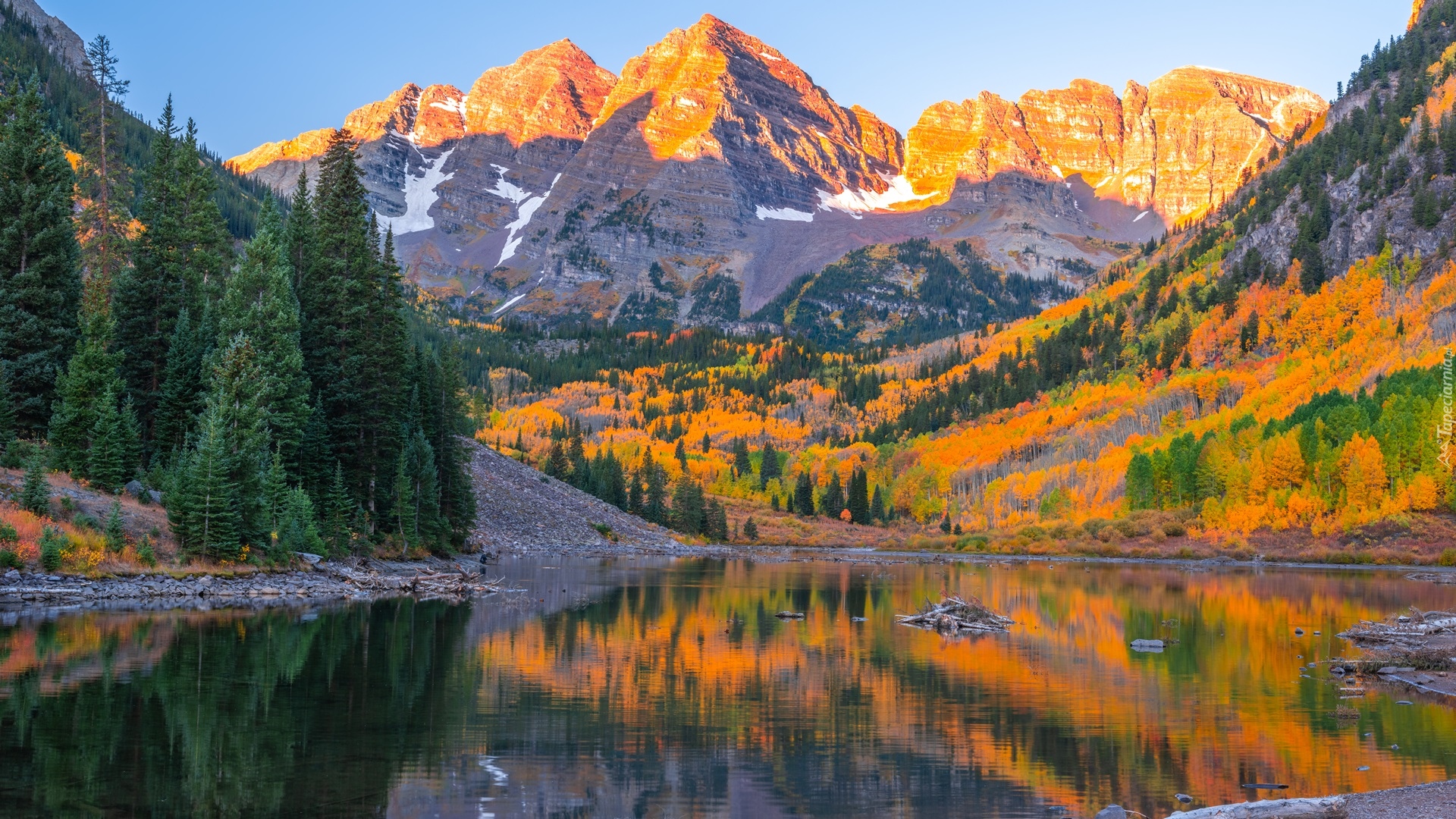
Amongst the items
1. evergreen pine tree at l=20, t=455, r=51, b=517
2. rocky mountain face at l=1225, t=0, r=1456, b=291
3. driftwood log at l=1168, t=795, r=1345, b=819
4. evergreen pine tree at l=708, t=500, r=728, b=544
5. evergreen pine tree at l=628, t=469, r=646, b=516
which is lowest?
driftwood log at l=1168, t=795, r=1345, b=819

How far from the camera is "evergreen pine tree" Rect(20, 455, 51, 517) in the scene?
48.0 m

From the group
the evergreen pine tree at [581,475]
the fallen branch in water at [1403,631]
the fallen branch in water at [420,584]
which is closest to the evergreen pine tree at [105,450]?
the fallen branch in water at [420,584]

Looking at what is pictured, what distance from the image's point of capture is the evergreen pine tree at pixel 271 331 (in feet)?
205

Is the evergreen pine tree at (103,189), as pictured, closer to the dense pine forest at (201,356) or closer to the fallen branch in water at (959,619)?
the dense pine forest at (201,356)

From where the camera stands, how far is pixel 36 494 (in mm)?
48062

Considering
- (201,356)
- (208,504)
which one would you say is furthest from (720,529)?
(208,504)

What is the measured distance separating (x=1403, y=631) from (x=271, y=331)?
60100 mm

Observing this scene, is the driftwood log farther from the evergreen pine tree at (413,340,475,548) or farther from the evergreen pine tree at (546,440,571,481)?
the evergreen pine tree at (546,440,571,481)

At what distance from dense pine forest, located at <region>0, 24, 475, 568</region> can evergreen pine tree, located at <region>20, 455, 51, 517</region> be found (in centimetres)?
11

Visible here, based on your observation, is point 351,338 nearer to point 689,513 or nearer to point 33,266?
point 33,266

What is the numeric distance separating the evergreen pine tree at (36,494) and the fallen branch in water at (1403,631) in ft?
190

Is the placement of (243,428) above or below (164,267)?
below

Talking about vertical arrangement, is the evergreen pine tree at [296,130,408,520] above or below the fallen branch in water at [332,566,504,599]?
above

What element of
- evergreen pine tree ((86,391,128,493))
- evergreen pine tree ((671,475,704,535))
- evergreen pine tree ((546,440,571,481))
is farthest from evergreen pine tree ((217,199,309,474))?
evergreen pine tree ((671,475,704,535))
